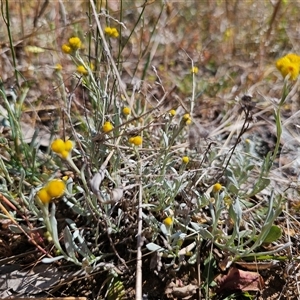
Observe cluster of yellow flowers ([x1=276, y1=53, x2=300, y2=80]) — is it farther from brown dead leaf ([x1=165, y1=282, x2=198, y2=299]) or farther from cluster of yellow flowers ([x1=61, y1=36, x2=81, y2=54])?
brown dead leaf ([x1=165, y1=282, x2=198, y2=299])

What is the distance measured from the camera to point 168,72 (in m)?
2.37

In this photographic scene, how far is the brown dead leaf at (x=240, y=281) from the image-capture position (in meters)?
1.28

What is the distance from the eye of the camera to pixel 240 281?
1274 mm

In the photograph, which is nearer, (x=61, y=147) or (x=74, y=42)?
(x=61, y=147)

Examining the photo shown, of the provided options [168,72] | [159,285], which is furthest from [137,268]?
[168,72]

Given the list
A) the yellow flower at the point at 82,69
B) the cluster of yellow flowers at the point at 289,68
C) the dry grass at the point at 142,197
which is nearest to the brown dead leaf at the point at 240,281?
the dry grass at the point at 142,197

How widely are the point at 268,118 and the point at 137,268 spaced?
1.14 metres

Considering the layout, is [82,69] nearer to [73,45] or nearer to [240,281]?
[73,45]

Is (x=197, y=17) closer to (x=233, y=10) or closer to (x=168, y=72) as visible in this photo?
(x=233, y=10)

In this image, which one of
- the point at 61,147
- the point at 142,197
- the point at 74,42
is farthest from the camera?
the point at 142,197

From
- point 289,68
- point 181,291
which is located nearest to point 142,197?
point 181,291

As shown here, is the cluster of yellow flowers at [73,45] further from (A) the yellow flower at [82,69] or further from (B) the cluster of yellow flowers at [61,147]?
(B) the cluster of yellow flowers at [61,147]

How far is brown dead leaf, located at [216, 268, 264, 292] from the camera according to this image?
4.19ft

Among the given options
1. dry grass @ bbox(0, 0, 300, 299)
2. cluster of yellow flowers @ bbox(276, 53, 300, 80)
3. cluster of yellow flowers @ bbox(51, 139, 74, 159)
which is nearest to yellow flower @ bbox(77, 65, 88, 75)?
dry grass @ bbox(0, 0, 300, 299)
